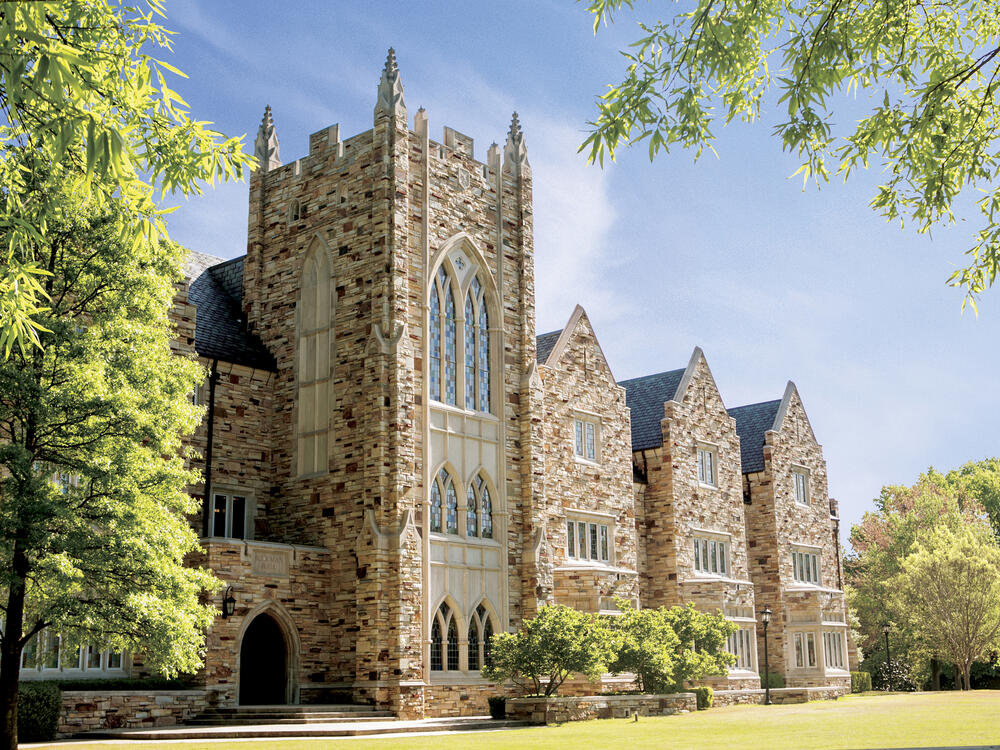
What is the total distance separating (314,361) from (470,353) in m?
4.73

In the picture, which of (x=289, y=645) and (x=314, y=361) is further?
(x=314, y=361)

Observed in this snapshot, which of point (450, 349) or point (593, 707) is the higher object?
point (450, 349)

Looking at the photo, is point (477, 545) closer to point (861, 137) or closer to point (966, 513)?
point (861, 137)

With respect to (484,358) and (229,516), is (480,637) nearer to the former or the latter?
(229,516)

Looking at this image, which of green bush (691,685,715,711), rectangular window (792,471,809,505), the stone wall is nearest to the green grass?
the stone wall

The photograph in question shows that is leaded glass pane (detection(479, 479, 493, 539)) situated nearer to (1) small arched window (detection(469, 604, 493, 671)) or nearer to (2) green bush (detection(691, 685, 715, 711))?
(1) small arched window (detection(469, 604, 493, 671))

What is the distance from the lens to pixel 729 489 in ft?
149

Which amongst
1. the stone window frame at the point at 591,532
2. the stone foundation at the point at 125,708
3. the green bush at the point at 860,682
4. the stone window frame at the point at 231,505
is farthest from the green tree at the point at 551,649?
the green bush at the point at 860,682

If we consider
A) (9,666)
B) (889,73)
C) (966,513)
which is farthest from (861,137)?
(966,513)

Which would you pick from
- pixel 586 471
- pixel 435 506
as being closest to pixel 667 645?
pixel 586 471

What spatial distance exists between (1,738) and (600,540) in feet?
80.8

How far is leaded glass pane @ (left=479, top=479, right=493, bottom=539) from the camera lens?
3123 centimetres

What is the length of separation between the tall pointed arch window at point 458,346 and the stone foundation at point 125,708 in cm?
1104

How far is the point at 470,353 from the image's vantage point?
32.0m
